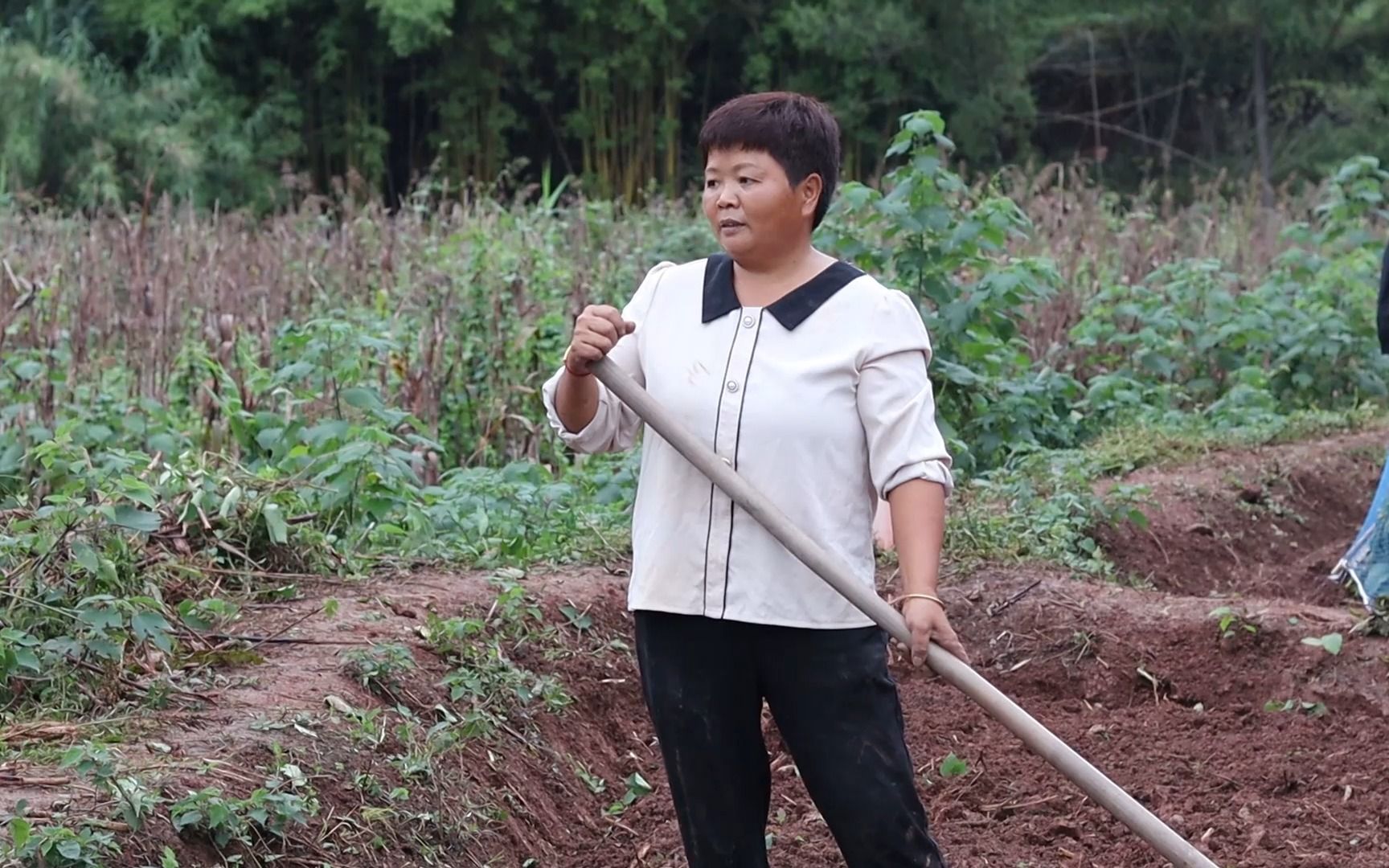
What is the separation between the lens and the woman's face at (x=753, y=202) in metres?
2.57

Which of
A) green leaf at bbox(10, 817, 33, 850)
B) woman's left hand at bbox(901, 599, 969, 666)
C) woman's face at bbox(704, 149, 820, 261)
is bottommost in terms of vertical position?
green leaf at bbox(10, 817, 33, 850)

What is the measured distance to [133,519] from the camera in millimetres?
3715

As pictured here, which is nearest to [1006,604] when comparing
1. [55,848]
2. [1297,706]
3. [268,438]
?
[1297,706]

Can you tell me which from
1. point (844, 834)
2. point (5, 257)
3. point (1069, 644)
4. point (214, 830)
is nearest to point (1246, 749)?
point (1069, 644)

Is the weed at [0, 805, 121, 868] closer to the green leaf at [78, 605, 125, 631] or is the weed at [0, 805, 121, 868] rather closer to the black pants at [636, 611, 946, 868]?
the green leaf at [78, 605, 125, 631]

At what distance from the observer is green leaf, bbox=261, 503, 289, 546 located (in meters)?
4.29

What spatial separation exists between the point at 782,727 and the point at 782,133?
891 millimetres

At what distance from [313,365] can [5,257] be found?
2917mm

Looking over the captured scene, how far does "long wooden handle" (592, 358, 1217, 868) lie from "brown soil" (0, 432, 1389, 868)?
108 cm

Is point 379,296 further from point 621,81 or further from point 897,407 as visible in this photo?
point 621,81

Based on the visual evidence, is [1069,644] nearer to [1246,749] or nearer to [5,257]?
[1246,749]

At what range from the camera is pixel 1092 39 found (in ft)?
68.4

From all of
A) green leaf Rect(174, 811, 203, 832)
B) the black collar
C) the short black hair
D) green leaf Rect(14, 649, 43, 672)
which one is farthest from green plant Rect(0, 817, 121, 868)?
the short black hair

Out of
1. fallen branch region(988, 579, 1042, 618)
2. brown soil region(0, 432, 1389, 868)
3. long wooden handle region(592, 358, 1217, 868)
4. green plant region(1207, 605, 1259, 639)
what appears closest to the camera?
long wooden handle region(592, 358, 1217, 868)
